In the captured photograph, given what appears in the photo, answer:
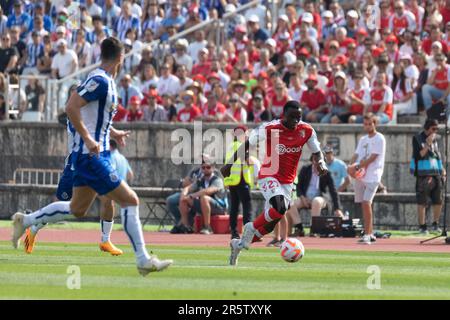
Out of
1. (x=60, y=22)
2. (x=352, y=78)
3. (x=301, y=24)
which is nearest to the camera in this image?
(x=352, y=78)

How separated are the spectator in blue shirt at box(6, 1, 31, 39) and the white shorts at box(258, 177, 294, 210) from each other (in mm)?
17584

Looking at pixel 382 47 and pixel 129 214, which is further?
pixel 382 47

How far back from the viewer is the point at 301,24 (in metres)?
29.4

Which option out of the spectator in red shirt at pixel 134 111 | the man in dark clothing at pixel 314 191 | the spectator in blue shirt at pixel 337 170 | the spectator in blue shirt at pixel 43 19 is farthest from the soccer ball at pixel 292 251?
the spectator in blue shirt at pixel 43 19

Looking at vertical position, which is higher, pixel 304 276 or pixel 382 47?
pixel 382 47

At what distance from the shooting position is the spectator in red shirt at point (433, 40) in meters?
27.5

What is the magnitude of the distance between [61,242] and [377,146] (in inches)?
212

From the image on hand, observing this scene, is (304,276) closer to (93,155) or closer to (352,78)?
(93,155)

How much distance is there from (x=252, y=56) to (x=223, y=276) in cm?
1610

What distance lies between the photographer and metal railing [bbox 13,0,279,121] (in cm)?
3000

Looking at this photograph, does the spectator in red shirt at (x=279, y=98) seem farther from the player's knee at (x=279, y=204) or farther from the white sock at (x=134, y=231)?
the white sock at (x=134, y=231)

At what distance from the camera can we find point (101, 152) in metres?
14.1

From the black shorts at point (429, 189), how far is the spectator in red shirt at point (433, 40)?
3.69 metres
